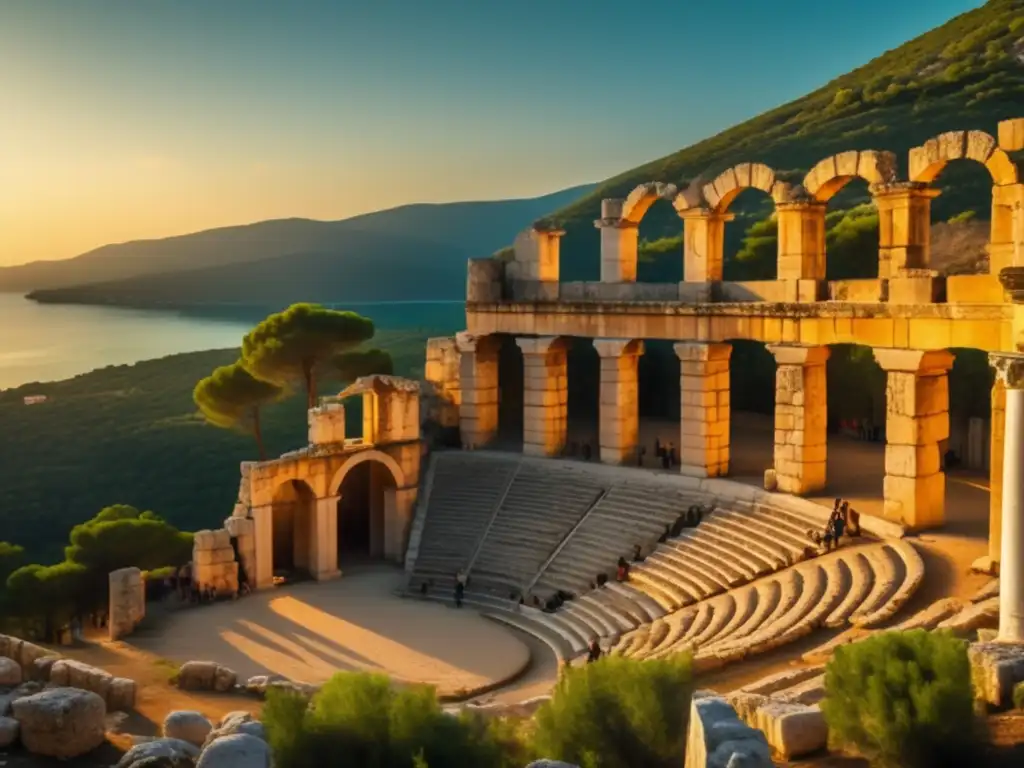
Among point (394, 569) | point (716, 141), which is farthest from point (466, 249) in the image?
point (394, 569)

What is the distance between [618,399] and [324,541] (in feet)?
28.9

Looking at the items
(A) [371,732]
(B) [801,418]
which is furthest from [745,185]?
(A) [371,732]

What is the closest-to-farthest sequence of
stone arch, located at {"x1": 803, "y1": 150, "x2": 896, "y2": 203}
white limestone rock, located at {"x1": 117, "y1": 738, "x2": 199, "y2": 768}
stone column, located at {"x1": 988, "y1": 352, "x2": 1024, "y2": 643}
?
white limestone rock, located at {"x1": 117, "y1": 738, "x2": 199, "y2": 768} < stone column, located at {"x1": 988, "y1": 352, "x2": 1024, "y2": 643} < stone arch, located at {"x1": 803, "y1": 150, "x2": 896, "y2": 203}

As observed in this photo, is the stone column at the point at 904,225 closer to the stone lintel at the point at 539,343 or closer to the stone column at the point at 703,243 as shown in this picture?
the stone column at the point at 703,243

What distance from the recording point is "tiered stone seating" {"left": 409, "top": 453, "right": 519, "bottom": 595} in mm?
29578

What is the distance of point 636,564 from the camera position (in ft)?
86.1

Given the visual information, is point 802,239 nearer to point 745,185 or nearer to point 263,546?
point 745,185

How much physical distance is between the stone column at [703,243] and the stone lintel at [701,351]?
1873 mm

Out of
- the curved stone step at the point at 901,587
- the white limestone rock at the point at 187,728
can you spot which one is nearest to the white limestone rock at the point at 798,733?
the curved stone step at the point at 901,587

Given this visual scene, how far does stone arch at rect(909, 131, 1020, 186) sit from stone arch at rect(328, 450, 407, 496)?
1546 cm

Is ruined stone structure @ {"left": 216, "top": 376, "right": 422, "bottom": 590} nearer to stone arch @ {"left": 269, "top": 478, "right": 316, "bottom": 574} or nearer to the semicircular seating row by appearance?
stone arch @ {"left": 269, "top": 478, "right": 316, "bottom": 574}

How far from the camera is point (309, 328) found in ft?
135

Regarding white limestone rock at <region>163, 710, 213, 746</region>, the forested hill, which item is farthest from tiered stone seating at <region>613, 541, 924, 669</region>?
the forested hill

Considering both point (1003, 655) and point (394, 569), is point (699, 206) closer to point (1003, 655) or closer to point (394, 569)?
point (394, 569)
